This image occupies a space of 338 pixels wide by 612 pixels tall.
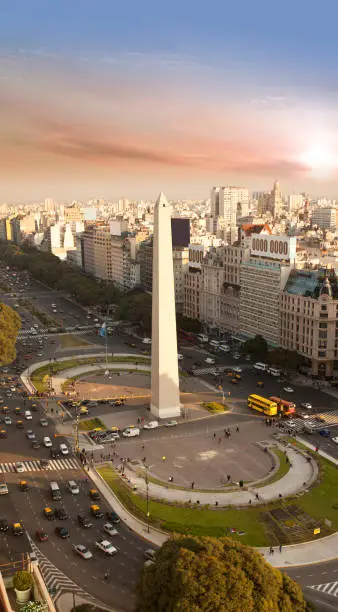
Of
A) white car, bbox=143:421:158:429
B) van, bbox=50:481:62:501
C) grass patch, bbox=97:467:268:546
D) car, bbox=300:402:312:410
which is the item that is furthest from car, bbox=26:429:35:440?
car, bbox=300:402:312:410

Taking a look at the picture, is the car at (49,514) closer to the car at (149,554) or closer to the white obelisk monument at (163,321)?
the car at (149,554)

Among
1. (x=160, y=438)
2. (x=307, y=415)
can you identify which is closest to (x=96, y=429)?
(x=160, y=438)

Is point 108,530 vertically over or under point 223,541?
under

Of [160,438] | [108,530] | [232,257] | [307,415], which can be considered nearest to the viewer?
[108,530]

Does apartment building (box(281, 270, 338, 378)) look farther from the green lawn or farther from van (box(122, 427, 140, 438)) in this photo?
the green lawn

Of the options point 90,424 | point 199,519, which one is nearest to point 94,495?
point 199,519

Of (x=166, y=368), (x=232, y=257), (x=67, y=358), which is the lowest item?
(x=67, y=358)

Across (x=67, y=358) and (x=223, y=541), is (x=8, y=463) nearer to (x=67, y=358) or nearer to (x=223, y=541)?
(x=223, y=541)
